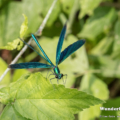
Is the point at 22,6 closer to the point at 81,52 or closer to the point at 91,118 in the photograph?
the point at 81,52

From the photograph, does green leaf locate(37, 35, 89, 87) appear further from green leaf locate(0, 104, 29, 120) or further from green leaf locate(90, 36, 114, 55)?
green leaf locate(0, 104, 29, 120)

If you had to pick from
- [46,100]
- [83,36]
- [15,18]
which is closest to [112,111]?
[83,36]

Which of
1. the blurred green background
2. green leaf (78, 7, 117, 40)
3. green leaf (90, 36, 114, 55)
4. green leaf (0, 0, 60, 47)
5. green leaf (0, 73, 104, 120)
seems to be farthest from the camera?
green leaf (90, 36, 114, 55)

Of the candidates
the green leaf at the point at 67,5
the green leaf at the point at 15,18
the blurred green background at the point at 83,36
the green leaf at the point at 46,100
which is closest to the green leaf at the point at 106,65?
the blurred green background at the point at 83,36

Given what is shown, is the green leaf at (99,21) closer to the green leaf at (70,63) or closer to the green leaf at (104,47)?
the green leaf at (104,47)

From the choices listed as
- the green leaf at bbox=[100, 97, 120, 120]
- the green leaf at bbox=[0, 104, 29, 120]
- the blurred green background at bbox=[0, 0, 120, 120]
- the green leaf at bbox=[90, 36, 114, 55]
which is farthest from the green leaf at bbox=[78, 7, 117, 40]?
the green leaf at bbox=[0, 104, 29, 120]

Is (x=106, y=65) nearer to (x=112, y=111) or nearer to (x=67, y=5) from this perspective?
(x=112, y=111)
